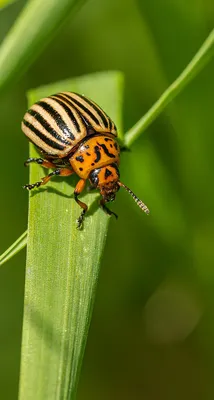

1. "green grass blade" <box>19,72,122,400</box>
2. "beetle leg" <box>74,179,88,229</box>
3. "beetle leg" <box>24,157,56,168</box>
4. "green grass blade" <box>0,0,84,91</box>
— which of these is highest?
"green grass blade" <box>0,0,84,91</box>

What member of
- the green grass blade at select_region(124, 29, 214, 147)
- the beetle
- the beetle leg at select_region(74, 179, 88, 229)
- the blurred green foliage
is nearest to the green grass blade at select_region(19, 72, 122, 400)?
the beetle leg at select_region(74, 179, 88, 229)

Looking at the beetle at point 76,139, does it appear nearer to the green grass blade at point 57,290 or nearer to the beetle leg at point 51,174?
the beetle leg at point 51,174

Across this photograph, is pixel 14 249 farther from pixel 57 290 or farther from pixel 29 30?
pixel 29 30

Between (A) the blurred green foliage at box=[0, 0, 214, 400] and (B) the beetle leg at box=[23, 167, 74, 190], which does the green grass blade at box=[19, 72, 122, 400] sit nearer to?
(B) the beetle leg at box=[23, 167, 74, 190]

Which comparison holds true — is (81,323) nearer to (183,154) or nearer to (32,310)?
(32,310)

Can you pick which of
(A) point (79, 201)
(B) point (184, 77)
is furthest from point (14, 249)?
(B) point (184, 77)

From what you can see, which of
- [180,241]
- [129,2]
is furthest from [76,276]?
[129,2]

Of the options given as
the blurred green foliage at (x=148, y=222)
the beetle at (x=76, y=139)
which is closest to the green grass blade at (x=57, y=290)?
the beetle at (x=76, y=139)
